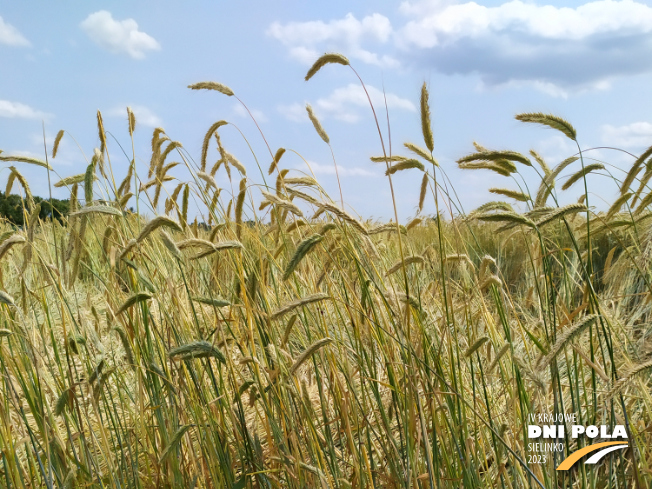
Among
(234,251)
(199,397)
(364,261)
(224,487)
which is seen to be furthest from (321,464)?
(234,251)

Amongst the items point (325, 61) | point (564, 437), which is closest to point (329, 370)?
point (564, 437)

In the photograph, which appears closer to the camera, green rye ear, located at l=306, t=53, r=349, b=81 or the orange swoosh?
the orange swoosh

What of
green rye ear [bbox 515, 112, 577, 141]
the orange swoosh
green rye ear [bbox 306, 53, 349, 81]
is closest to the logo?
the orange swoosh

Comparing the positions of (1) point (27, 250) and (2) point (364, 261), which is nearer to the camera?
(2) point (364, 261)

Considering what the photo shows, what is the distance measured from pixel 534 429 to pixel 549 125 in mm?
775

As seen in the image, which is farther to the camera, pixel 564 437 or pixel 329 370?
pixel 329 370

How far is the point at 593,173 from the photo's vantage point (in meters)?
1.42

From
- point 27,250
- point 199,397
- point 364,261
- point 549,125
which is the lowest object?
point 199,397

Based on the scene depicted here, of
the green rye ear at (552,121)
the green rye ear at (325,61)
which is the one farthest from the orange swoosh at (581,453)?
the green rye ear at (325,61)

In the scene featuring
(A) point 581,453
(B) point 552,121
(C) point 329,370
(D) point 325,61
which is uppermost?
(D) point 325,61

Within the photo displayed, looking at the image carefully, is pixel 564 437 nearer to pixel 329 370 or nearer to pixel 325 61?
pixel 329 370

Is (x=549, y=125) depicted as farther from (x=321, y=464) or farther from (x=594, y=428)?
(x=321, y=464)

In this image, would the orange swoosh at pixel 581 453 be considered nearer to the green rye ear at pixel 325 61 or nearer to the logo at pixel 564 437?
the logo at pixel 564 437

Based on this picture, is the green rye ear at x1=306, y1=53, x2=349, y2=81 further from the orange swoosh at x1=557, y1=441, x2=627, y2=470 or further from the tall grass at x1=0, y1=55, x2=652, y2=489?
the orange swoosh at x1=557, y1=441, x2=627, y2=470
